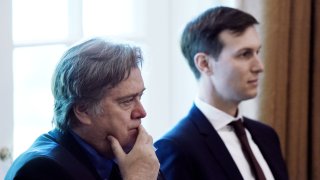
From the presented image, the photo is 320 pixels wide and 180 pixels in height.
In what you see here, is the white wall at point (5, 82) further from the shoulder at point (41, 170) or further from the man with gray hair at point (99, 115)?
the shoulder at point (41, 170)

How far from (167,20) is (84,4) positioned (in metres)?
0.46

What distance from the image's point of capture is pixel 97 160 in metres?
1.57

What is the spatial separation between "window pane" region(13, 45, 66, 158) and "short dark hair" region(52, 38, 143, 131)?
60 centimetres

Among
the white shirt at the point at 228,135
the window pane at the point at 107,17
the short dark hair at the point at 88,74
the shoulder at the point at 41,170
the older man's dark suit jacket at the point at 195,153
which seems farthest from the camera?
the window pane at the point at 107,17

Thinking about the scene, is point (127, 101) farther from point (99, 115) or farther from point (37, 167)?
point (37, 167)

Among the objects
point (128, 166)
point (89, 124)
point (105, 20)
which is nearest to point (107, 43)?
point (89, 124)

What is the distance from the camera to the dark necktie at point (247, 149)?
200 centimetres

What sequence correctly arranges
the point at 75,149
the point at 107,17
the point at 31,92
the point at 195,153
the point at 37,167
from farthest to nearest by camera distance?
the point at 107,17 < the point at 31,92 < the point at 195,153 < the point at 75,149 < the point at 37,167

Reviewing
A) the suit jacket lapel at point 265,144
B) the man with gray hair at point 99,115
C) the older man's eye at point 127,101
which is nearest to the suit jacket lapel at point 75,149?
the man with gray hair at point 99,115

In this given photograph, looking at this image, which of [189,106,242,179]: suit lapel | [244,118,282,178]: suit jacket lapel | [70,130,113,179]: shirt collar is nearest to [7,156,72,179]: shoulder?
[70,130,113,179]: shirt collar

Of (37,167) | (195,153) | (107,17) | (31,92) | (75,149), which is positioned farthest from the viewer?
(107,17)

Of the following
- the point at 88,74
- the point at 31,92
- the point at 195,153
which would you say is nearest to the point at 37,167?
the point at 88,74

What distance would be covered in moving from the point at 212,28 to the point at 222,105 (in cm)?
28

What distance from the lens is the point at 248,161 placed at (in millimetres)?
2033
